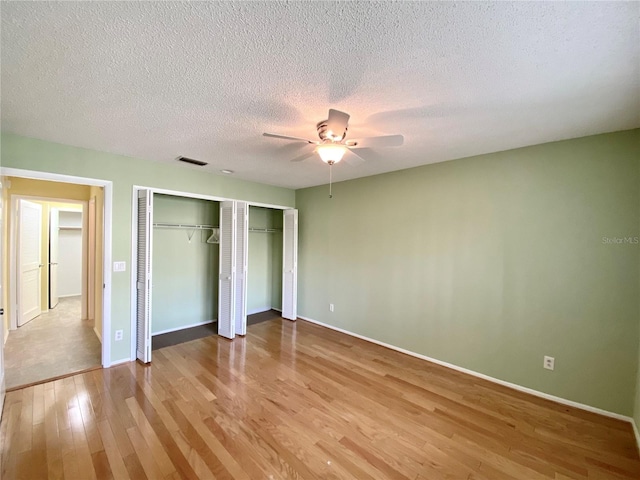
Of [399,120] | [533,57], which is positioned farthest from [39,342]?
[533,57]

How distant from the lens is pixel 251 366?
126 inches

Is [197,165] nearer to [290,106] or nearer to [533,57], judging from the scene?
[290,106]

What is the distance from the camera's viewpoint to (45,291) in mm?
5281

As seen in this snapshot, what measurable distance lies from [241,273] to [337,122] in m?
3.13

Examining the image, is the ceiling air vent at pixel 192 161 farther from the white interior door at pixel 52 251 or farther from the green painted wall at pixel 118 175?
the white interior door at pixel 52 251

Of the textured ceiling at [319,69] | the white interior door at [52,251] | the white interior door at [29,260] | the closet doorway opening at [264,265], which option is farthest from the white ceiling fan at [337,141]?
the white interior door at [52,251]

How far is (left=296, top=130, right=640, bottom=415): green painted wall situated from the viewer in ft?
7.59

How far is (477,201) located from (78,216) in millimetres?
9464

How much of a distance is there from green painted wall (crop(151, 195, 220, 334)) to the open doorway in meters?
0.73

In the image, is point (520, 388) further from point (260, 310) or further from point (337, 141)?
point (260, 310)

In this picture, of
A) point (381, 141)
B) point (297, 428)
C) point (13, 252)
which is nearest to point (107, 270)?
point (13, 252)

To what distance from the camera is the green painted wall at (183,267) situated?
13.7ft

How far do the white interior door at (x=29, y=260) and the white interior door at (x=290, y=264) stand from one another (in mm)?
4201

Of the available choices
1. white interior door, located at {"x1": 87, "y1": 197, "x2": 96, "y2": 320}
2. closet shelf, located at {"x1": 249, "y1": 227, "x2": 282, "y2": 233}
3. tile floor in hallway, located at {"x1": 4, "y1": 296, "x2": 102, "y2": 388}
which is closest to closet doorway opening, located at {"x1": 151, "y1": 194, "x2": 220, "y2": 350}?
closet shelf, located at {"x1": 249, "y1": 227, "x2": 282, "y2": 233}
